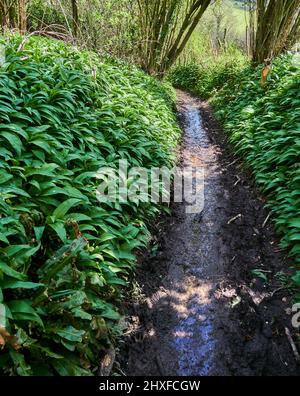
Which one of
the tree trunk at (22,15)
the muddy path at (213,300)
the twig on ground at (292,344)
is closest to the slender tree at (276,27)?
the muddy path at (213,300)

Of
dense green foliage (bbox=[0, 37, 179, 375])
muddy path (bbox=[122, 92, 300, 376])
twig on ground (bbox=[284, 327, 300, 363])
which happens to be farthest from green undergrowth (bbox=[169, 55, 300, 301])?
dense green foliage (bbox=[0, 37, 179, 375])

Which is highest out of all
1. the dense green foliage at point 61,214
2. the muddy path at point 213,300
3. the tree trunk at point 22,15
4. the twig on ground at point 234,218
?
the tree trunk at point 22,15

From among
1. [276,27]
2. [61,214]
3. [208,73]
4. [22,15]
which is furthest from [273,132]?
[208,73]

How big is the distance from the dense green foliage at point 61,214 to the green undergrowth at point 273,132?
4.91 ft

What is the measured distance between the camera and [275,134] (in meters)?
5.56

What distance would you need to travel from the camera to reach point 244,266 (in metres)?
3.73

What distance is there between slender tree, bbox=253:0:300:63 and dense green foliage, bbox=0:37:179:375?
5.23 metres

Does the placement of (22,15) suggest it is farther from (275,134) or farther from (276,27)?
(276,27)

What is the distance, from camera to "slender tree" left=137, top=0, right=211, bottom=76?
9.72m

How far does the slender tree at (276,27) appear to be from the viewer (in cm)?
842

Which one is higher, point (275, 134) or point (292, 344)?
point (275, 134)

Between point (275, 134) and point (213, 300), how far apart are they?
3292mm

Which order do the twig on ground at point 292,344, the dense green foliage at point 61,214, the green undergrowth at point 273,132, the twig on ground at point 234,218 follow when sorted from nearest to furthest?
the dense green foliage at point 61,214 < the twig on ground at point 292,344 < the green undergrowth at point 273,132 < the twig on ground at point 234,218

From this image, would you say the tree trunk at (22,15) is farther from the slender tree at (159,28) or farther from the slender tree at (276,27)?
the slender tree at (276,27)
